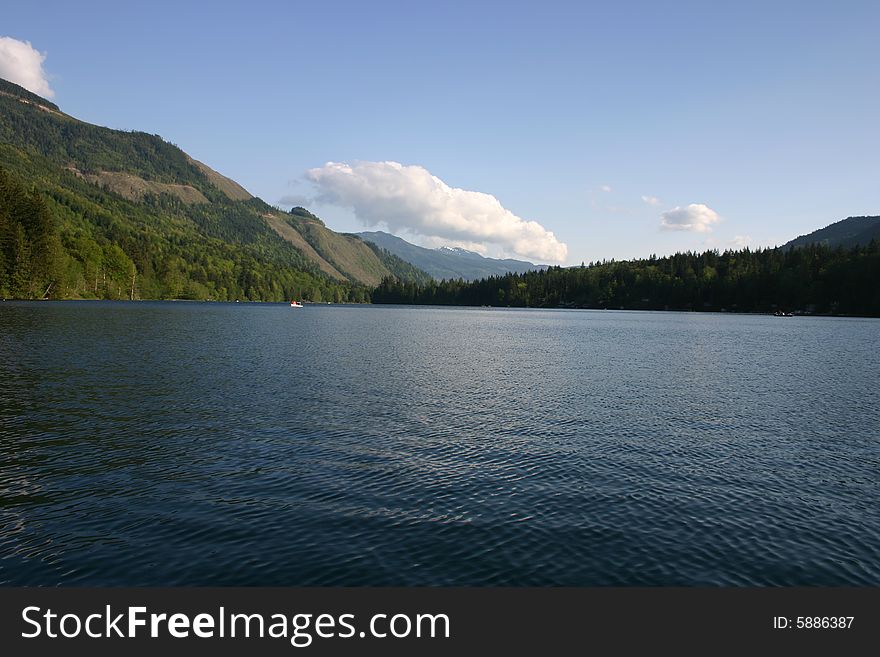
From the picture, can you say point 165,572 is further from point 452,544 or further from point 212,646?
point 452,544

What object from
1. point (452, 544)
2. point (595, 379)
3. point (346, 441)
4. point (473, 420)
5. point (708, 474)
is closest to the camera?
point (452, 544)

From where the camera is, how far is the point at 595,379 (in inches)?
2653

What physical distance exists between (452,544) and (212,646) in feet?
30.8

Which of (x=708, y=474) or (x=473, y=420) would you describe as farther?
(x=473, y=420)

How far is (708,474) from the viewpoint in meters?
31.6

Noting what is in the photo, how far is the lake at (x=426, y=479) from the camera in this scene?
20.4 metres

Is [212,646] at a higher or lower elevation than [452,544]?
lower

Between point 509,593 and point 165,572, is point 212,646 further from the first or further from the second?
point 509,593

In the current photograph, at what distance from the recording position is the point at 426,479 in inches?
1164

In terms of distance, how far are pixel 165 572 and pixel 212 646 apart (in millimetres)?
3585

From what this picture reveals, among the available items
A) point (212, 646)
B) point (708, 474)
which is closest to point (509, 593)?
point (212, 646)

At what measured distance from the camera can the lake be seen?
2039 centimetres

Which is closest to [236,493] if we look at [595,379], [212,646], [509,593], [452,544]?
[212,646]

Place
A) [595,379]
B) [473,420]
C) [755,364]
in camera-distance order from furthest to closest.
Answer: [755,364] < [595,379] < [473,420]
